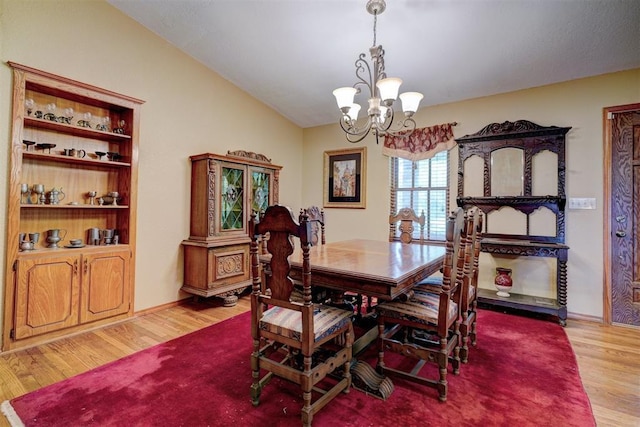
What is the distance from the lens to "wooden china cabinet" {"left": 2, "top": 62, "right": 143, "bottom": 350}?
2437 mm

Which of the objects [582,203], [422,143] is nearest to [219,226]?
[422,143]

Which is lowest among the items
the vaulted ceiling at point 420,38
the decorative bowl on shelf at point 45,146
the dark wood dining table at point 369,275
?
the dark wood dining table at point 369,275

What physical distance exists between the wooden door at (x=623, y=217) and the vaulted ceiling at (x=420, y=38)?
1.95 ft

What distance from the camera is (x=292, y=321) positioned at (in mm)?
1729

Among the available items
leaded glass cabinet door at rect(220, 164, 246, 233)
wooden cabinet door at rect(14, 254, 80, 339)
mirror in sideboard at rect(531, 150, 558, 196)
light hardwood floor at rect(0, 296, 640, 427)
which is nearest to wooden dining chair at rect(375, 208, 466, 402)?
light hardwood floor at rect(0, 296, 640, 427)

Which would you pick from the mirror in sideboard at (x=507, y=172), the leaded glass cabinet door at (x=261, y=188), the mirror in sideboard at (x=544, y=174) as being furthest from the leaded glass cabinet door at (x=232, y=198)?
the mirror in sideboard at (x=544, y=174)

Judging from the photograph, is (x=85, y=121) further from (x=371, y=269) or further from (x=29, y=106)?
(x=371, y=269)

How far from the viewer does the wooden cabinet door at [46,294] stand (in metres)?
2.44

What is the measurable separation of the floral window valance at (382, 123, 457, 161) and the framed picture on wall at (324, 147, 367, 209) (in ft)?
1.51

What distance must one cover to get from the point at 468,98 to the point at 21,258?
4.75 metres

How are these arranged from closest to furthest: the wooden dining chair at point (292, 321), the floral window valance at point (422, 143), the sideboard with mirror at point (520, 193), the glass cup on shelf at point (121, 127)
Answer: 1. the wooden dining chair at point (292, 321)
2. the glass cup on shelf at point (121, 127)
3. the sideboard with mirror at point (520, 193)
4. the floral window valance at point (422, 143)

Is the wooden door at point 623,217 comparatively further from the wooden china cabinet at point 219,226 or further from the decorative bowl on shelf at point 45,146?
the decorative bowl on shelf at point 45,146

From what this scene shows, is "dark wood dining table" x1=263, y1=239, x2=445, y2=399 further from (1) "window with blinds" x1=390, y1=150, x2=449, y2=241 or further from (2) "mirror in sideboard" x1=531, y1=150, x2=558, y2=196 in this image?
(2) "mirror in sideboard" x1=531, y1=150, x2=558, y2=196

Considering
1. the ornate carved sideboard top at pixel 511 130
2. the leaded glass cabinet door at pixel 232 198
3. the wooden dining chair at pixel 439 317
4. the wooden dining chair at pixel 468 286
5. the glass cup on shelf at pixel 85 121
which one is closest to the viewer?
the wooden dining chair at pixel 439 317
